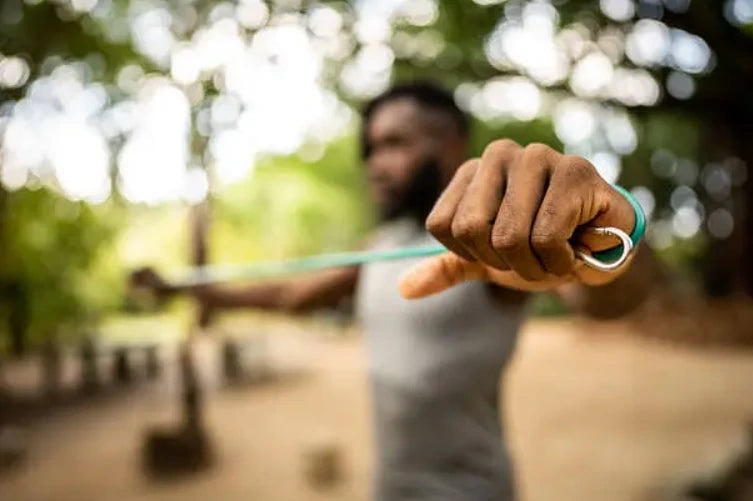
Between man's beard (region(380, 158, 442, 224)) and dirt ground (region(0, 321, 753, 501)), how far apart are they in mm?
1073

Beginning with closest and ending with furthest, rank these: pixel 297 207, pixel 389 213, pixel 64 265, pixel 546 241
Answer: pixel 546 241 → pixel 389 213 → pixel 64 265 → pixel 297 207

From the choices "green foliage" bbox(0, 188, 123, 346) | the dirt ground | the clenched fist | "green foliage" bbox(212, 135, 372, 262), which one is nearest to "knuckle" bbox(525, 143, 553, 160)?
the clenched fist

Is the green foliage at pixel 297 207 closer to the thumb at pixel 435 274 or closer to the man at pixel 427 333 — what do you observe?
the man at pixel 427 333

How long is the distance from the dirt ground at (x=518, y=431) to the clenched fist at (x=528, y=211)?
Result: 1.47 metres

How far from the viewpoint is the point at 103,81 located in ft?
7.93

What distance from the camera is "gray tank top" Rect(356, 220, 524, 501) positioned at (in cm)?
70

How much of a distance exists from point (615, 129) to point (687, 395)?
377 cm

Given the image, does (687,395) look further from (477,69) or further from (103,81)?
(103,81)

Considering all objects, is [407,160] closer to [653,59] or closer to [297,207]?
[653,59]

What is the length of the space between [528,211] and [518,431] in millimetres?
3017

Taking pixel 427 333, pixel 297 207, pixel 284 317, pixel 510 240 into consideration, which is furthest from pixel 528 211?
pixel 297 207

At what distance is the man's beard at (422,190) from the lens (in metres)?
0.77

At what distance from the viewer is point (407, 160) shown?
→ 78 cm

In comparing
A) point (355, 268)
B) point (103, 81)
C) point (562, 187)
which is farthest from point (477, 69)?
point (562, 187)
